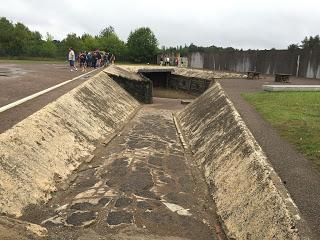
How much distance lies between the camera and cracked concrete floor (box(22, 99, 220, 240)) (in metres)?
7.90

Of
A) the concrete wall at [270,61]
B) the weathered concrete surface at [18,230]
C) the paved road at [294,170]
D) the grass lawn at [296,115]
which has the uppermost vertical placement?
the concrete wall at [270,61]

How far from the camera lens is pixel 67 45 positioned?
62.1 metres

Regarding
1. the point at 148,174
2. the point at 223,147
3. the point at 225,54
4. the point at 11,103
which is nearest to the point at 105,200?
the point at 148,174

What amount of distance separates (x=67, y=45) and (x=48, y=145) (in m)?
53.6

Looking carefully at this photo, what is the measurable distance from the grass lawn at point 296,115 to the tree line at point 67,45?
42.9 meters

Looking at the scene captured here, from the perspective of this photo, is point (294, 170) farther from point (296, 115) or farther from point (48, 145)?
point (48, 145)

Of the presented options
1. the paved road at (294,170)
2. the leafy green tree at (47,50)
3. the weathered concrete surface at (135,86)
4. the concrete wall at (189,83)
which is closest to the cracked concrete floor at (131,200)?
the paved road at (294,170)

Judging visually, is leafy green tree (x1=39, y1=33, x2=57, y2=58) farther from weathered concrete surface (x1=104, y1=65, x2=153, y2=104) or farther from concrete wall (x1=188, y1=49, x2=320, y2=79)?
weathered concrete surface (x1=104, y1=65, x2=153, y2=104)

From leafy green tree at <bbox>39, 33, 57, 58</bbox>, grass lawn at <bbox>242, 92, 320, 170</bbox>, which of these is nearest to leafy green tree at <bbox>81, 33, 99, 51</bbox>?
leafy green tree at <bbox>39, 33, 57, 58</bbox>

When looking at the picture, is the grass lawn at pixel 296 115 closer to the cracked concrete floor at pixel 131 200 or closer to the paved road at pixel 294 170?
the paved road at pixel 294 170

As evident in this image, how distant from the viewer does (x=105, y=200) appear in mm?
9250

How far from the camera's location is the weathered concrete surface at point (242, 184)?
6.67 metres

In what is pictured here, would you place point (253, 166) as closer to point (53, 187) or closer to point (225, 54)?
point (53, 187)

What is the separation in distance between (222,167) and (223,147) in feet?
3.78
